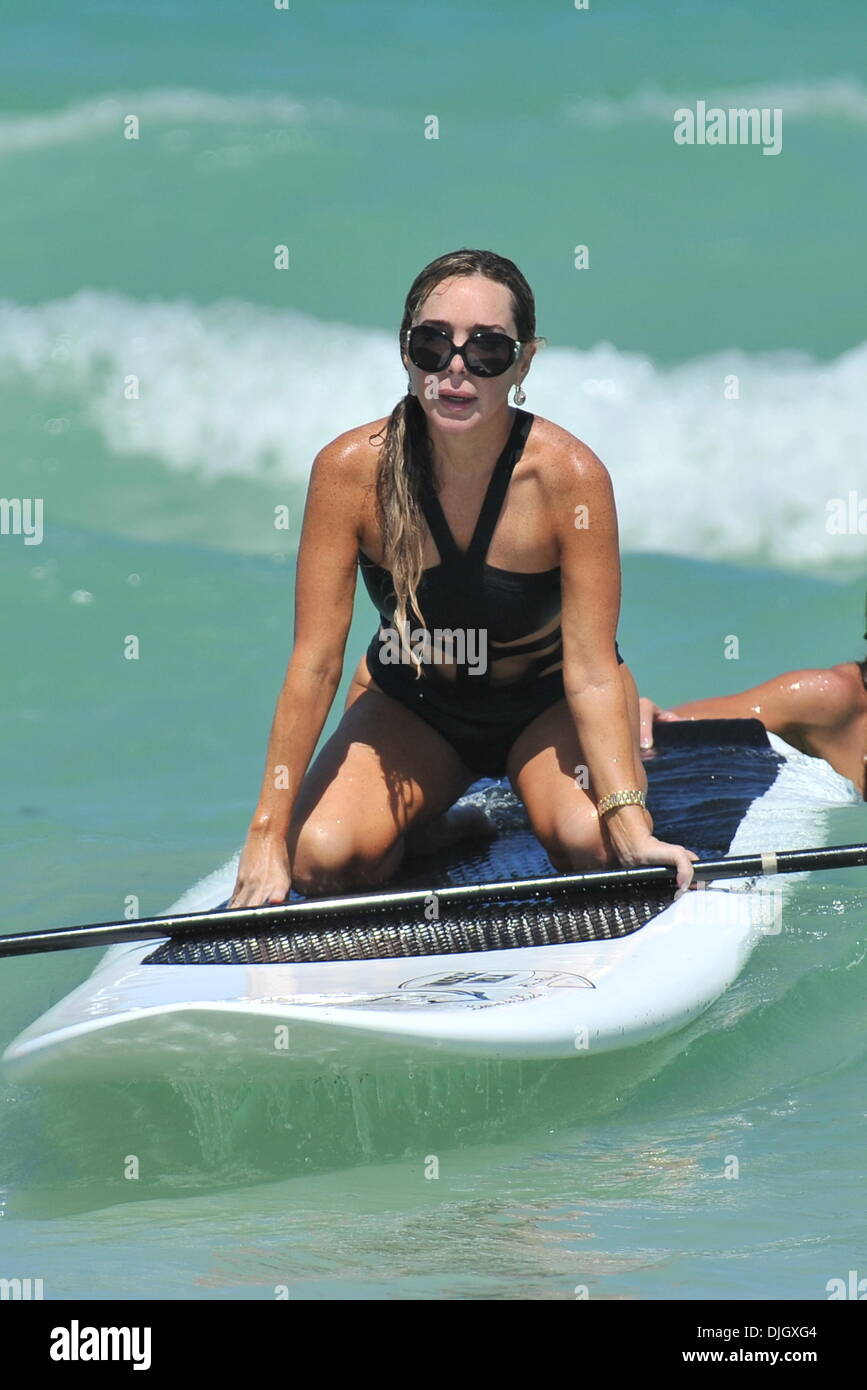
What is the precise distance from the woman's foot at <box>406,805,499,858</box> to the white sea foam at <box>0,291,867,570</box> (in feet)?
19.4

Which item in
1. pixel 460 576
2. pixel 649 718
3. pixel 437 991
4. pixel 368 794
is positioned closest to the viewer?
pixel 437 991

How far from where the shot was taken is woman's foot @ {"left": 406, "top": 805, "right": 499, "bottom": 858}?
3.90 m

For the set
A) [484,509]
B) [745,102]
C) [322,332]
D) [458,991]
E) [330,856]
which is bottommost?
[458,991]

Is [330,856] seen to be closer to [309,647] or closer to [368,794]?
[368,794]

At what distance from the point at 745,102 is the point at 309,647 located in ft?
31.9

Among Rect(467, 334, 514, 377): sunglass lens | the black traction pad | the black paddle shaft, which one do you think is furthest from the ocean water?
Rect(467, 334, 514, 377): sunglass lens

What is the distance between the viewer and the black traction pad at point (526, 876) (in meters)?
3.22

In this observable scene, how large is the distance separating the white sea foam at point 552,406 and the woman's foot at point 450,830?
5.91 metres

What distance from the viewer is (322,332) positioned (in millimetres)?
10891

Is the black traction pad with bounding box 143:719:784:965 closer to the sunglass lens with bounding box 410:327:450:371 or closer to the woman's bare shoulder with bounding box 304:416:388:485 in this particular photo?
the woman's bare shoulder with bounding box 304:416:388:485
